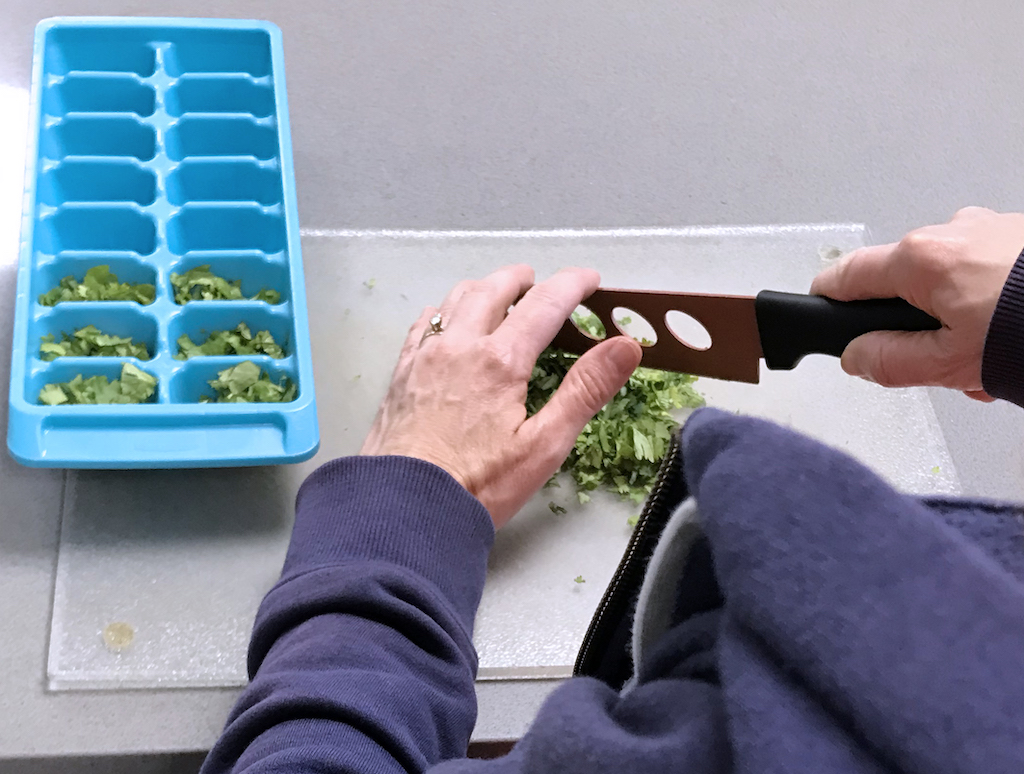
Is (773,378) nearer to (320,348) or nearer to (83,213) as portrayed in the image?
(320,348)

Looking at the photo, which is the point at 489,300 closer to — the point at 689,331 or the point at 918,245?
the point at 689,331

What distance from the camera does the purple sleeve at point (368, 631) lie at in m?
0.45

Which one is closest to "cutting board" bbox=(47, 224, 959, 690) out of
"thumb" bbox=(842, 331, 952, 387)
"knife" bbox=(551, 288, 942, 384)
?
"knife" bbox=(551, 288, 942, 384)

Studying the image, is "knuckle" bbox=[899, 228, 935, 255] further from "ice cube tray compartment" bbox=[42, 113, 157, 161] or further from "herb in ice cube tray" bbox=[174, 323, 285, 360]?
"ice cube tray compartment" bbox=[42, 113, 157, 161]

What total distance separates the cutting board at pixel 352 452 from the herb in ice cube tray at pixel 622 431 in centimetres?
2

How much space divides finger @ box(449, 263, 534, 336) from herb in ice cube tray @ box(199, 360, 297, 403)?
0.52 ft

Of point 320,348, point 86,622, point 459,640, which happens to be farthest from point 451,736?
point 320,348

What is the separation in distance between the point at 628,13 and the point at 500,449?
752 millimetres

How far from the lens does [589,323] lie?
2.78 feet

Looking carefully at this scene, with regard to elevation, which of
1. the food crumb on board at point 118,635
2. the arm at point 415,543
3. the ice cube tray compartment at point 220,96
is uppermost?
the ice cube tray compartment at point 220,96

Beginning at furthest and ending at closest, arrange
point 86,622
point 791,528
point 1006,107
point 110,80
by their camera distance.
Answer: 1. point 1006,107
2. point 110,80
3. point 86,622
4. point 791,528

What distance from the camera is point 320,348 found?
865mm

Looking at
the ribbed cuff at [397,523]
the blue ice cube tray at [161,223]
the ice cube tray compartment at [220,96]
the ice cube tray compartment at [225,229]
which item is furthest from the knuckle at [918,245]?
the ice cube tray compartment at [220,96]

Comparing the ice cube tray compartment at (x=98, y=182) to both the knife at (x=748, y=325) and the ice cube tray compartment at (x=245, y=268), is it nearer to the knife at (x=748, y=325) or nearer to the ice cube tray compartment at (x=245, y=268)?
the ice cube tray compartment at (x=245, y=268)
